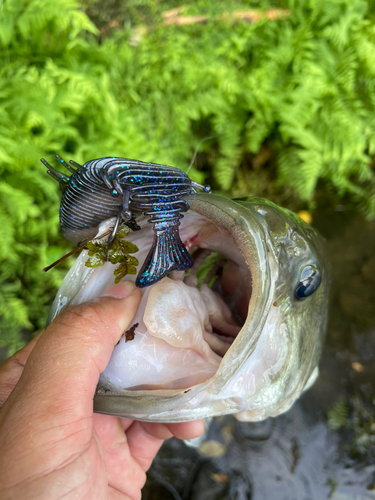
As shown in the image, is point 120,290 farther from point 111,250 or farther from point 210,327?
point 210,327

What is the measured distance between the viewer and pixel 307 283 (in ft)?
4.10

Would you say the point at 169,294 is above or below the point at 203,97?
below

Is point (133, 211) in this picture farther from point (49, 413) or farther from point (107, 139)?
point (107, 139)

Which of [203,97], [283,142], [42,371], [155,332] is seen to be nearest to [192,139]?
[203,97]

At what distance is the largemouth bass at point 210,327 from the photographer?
3.31 feet

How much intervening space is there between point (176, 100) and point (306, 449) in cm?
308

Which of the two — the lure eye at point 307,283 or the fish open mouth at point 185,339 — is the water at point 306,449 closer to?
the fish open mouth at point 185,339

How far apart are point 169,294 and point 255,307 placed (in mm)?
318

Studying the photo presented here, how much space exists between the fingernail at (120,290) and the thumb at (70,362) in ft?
0.08

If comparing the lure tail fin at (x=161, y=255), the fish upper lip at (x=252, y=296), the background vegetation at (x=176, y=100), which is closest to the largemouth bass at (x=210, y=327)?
the fish upper lip at (x=252, y=296)

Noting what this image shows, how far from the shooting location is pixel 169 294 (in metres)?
1.16

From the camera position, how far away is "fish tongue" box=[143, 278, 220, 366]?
1.13 meters

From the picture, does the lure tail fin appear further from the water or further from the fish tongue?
the water

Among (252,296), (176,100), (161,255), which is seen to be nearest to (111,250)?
(161,255)
